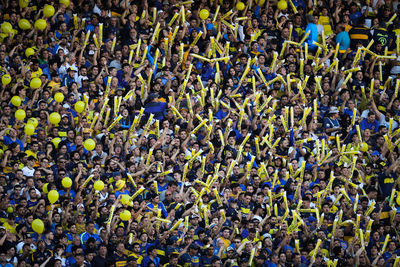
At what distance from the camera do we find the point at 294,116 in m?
13.4

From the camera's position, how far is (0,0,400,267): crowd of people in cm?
1210

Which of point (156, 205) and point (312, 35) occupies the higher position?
point (312, 35)

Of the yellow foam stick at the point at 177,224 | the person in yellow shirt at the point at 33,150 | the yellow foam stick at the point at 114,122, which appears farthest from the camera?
the yellow foam stick at the point at 114,122

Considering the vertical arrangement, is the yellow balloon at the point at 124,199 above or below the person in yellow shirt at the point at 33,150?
below

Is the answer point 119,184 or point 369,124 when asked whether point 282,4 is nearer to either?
point 369,124

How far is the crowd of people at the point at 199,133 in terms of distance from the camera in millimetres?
12102

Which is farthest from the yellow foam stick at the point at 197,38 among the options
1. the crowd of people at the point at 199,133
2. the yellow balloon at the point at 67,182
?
the yellow balloon at the point at 67,182

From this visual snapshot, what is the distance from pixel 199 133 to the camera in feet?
43.0

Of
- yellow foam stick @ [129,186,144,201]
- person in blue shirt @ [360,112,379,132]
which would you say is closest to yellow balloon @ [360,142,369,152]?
person in blue shirt @ [360,112,379,132]

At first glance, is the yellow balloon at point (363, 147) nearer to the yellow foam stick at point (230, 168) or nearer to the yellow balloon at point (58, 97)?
the yellow foam stick at point (230, 168)

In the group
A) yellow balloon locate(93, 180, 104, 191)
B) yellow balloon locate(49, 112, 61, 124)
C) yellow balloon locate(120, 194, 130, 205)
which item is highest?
yellow balloon locate(49, 112, 61, 124)

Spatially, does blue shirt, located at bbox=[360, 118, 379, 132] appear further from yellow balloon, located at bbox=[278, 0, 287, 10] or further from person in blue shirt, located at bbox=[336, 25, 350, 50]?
yellow balloon, located at bbox=[278, 0, 287, 10]

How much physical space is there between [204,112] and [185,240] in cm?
222

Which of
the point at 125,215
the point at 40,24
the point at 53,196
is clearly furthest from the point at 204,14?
the point at 53,196
